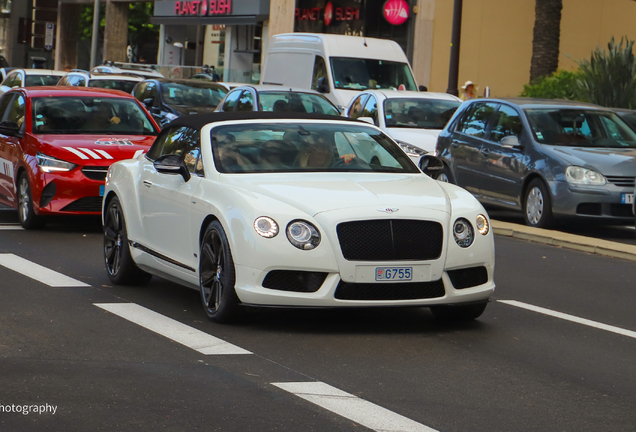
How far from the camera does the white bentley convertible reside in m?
7.04

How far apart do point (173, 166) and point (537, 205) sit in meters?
7.27

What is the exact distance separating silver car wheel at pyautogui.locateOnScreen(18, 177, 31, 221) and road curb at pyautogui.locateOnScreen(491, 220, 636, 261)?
18.3 feet

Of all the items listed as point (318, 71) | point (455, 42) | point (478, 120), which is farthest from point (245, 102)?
point (455, 42)

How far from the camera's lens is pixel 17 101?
14.4 m

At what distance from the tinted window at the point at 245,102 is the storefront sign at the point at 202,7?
85.1ft

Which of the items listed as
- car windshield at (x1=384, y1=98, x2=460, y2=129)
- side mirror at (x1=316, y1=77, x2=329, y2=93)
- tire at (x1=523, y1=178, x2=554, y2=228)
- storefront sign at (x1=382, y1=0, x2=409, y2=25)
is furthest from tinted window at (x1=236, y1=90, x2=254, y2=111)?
storefront sign at (x1=382, y1=0, x2=409, y2=25)

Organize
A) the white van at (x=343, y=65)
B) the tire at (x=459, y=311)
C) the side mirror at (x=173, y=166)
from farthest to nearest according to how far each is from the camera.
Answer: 1. the white van at (x=343, y=65)
2. the side mirror at (x=173, y=166)
3. the tire at (x=459, y=311)

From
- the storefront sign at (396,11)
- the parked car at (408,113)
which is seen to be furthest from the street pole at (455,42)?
the storefront sign at (396,11)

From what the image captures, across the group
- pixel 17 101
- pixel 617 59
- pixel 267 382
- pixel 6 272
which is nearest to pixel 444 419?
pixel 267 382

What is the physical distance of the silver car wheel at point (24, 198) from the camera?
12.9 metres

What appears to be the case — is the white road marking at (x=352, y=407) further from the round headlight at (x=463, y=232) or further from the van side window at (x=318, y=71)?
the van side window at (x=318, y=71)

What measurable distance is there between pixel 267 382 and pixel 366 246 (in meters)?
1.49

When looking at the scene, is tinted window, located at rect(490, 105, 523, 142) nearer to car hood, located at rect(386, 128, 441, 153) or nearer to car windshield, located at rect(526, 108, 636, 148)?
car windshield, located at rect(526, 108, 636, 148)

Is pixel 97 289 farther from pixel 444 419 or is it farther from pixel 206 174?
pixel 444 419
